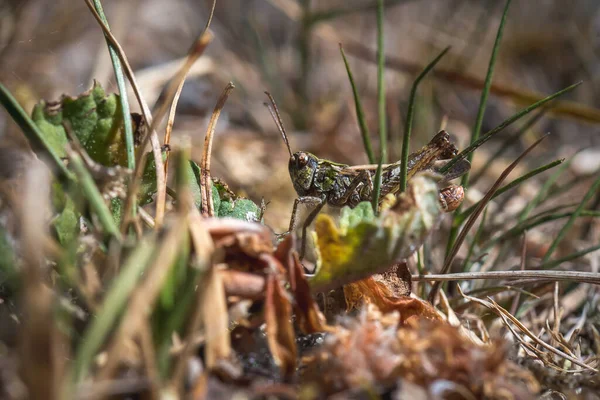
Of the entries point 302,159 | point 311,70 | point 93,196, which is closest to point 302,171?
point 302,159

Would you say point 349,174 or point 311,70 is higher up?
point 311,70

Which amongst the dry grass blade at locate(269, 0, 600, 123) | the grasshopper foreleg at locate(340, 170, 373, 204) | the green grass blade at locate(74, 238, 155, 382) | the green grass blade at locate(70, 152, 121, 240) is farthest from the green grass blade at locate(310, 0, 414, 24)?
the green grass blade at locate(74, 238, 155, 382)

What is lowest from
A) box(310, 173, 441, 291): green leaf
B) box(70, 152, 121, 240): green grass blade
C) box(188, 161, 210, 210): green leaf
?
box(310, 173, 441, 291): green leaf

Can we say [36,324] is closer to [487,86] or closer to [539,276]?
[539,276]

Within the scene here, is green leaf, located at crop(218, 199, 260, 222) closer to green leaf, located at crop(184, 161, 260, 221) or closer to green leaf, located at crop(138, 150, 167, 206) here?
green leaf, located at crop(184, 161, 260, 221)

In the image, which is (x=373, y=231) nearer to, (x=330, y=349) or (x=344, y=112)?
(x=330, y=349)

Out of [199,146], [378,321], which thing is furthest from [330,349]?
[199,146]
